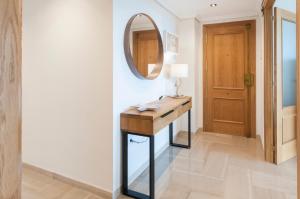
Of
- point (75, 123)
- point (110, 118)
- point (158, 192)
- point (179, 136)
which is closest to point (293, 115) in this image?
point (179, 136)

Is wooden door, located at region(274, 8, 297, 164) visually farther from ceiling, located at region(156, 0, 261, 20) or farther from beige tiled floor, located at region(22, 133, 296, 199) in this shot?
ceiling, located at region(156, 0, 261, 20)

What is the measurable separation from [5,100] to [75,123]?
1.92 m

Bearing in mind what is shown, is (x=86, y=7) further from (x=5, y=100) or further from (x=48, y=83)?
(x=5, y=100)

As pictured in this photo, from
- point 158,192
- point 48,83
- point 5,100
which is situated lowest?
point 158,192

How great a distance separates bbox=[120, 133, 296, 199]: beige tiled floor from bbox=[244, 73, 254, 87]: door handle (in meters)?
1.23

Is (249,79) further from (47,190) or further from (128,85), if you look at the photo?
(47,190)

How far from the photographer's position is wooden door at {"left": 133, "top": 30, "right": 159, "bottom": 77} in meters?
2.64

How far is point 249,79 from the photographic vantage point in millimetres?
4184

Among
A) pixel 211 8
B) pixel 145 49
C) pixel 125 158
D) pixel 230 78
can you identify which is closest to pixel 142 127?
pixel 125 158

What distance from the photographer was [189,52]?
4.24 meters

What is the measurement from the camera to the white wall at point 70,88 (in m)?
2.20

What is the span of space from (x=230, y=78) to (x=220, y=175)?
2256 mm

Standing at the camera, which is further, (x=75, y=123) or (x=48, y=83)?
(x=48, y=83)

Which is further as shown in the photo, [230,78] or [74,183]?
[230,78]
